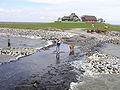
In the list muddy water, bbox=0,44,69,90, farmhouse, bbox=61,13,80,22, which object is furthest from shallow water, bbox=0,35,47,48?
farmhouse, bbox=61,13,80,22

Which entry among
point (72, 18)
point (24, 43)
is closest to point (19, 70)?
point (24, 43)

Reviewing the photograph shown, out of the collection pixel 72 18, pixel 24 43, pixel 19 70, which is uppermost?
pixel 72 18

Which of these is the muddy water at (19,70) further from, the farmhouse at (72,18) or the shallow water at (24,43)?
the farmhouse at (72,18)

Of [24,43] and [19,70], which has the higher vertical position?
[19,70]

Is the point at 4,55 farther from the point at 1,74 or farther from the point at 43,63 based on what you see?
the point at 1,74

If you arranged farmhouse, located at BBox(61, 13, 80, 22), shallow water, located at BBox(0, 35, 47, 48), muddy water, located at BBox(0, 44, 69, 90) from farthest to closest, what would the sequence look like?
1. farmhouse, located at BBox(61, 13, 80, 22)
2. shallow water, located at BBox(0, 35, 47, 48)
3. muddy water, located at BBox(0, 44, 69, 90)

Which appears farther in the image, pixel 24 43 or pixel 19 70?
pixel 24 43

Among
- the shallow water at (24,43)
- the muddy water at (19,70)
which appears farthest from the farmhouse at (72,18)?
the muddy water at (19,70)

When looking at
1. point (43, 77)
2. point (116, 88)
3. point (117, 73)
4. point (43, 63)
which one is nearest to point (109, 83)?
point (116, 88)

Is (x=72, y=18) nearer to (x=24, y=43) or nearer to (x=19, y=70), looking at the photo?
(x=24, y=43)

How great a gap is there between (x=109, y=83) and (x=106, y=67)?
4.70 m

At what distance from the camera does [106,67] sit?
23578 mm

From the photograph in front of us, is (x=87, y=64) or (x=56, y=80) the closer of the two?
(x=56, y=80)

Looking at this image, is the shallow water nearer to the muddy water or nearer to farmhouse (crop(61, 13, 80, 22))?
the muddy water
